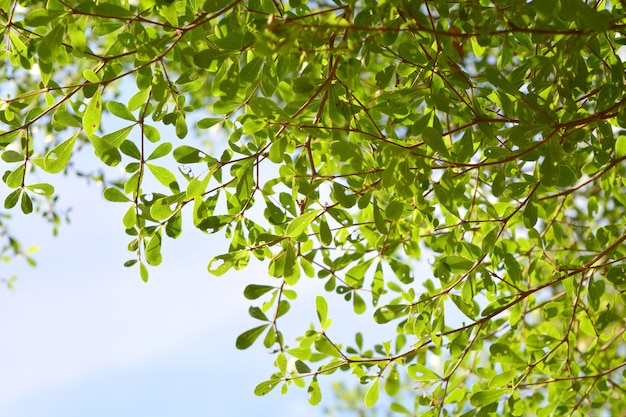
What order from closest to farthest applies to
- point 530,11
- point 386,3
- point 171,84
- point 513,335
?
point 386,3
point 530,11
point 171,84
point 513,335

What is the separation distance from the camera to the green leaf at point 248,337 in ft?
5.20

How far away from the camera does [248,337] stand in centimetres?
160

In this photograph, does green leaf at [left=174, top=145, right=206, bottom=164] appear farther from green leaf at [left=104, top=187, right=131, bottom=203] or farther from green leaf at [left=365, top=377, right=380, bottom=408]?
green leaf at [left=365, top=377, right=380, bottom=408]

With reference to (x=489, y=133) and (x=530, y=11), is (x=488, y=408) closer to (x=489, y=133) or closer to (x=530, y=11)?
(x=489, y=133)

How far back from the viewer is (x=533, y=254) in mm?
2221

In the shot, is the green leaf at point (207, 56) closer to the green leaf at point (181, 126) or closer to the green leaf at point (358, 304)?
the green leaf at point (181, 126)

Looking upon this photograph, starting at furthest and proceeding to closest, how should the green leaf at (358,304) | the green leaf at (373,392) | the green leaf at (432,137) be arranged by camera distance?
the green leaf at (358,304)
the green leaf at (373,392)
the green leaf at (432,137)

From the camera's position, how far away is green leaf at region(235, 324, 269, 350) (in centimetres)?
158

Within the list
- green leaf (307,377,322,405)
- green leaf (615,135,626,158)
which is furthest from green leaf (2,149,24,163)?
green leaf (615,135,626,158)

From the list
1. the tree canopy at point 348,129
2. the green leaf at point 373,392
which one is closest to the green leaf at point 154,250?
the tree canopy at point 348,129

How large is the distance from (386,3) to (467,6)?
1.02 ft

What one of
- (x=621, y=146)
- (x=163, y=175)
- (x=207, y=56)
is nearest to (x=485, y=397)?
(x=621, y=146)

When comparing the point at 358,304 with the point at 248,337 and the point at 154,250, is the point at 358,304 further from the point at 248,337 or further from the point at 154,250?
the point at 154,250

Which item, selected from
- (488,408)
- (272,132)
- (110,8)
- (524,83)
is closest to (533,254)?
(488,408)
